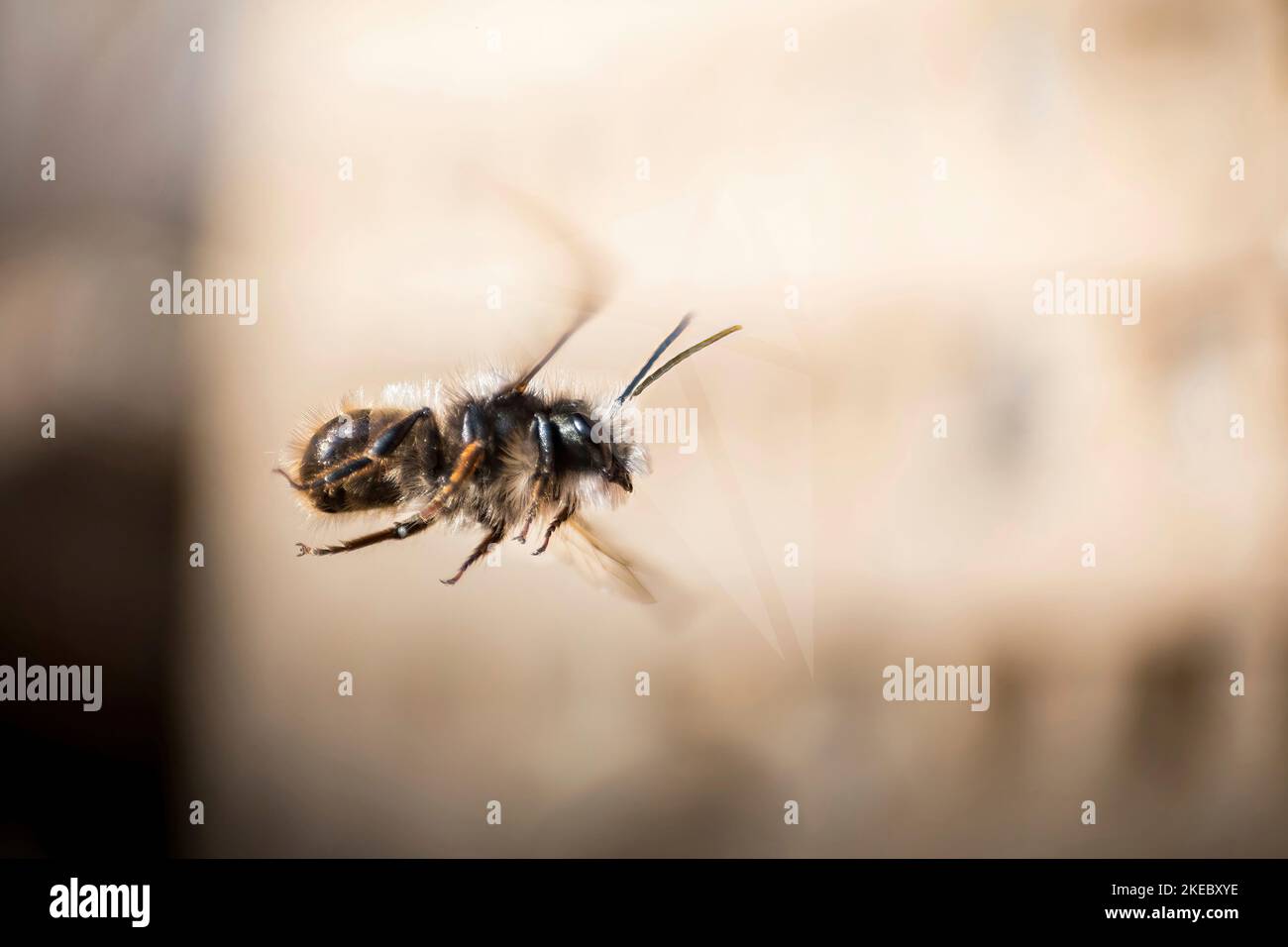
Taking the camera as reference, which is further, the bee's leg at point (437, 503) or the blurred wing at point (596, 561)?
the blurred wing at point (596, 561)

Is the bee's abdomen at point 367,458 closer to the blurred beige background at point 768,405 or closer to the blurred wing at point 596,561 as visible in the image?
the blurred wing at point 596,561

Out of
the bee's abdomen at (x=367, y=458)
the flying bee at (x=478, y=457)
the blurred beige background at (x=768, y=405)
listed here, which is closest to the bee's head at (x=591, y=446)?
the flying bee at (x=478, y=457)

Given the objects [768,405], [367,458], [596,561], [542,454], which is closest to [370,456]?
[367,458]

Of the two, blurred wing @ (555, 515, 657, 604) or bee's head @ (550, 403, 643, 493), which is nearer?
bee's head @ (550, 403, 643, 493)

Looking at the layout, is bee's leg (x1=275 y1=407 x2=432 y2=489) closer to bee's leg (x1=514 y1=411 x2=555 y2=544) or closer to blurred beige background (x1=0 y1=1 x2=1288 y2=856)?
bee's leg (x1=514 y1=411 x2=555 y2=544)

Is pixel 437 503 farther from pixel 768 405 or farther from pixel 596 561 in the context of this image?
pixel 768 405

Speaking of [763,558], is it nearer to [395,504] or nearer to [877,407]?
[877,407]

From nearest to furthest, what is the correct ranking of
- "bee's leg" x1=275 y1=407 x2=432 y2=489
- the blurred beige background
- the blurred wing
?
"bee's leg" x1=275 y1=407 x2=432 y2=489 → the blurred wing → the blurred beige background

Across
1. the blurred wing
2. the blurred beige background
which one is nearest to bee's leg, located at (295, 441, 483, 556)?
the blurred wing
